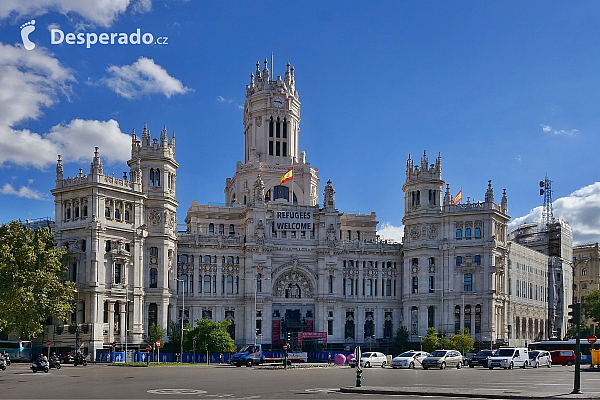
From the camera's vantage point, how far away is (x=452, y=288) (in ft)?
401

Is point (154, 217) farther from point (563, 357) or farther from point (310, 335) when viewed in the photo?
point (563, 357)

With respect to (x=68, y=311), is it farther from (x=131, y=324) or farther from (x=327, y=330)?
(x=327, y=330)

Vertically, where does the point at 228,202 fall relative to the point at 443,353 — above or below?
above

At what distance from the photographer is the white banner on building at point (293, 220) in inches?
4877

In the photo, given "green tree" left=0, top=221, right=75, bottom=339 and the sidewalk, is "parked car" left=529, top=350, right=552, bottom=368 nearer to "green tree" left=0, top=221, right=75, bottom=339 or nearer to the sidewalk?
the sidewalk

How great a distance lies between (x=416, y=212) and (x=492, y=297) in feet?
59.2

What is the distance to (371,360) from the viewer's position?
83.2 meters

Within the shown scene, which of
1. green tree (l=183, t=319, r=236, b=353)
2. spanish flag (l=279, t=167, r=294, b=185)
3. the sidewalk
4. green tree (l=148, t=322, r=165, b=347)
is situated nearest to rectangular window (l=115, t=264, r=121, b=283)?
green tree (l=148, t=322, r=165, b=347)

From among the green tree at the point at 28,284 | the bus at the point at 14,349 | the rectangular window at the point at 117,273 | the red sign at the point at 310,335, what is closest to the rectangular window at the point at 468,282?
the red sign at the point at 310,335

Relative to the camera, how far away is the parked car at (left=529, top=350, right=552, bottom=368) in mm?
82250

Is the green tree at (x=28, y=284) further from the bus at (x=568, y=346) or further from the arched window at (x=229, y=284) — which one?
the bus at (x=568, y=346)

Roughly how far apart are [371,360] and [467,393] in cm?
4316

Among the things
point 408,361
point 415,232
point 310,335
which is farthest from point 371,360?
point 415,232

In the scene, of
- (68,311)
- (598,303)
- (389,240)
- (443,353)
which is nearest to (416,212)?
(389,240)
